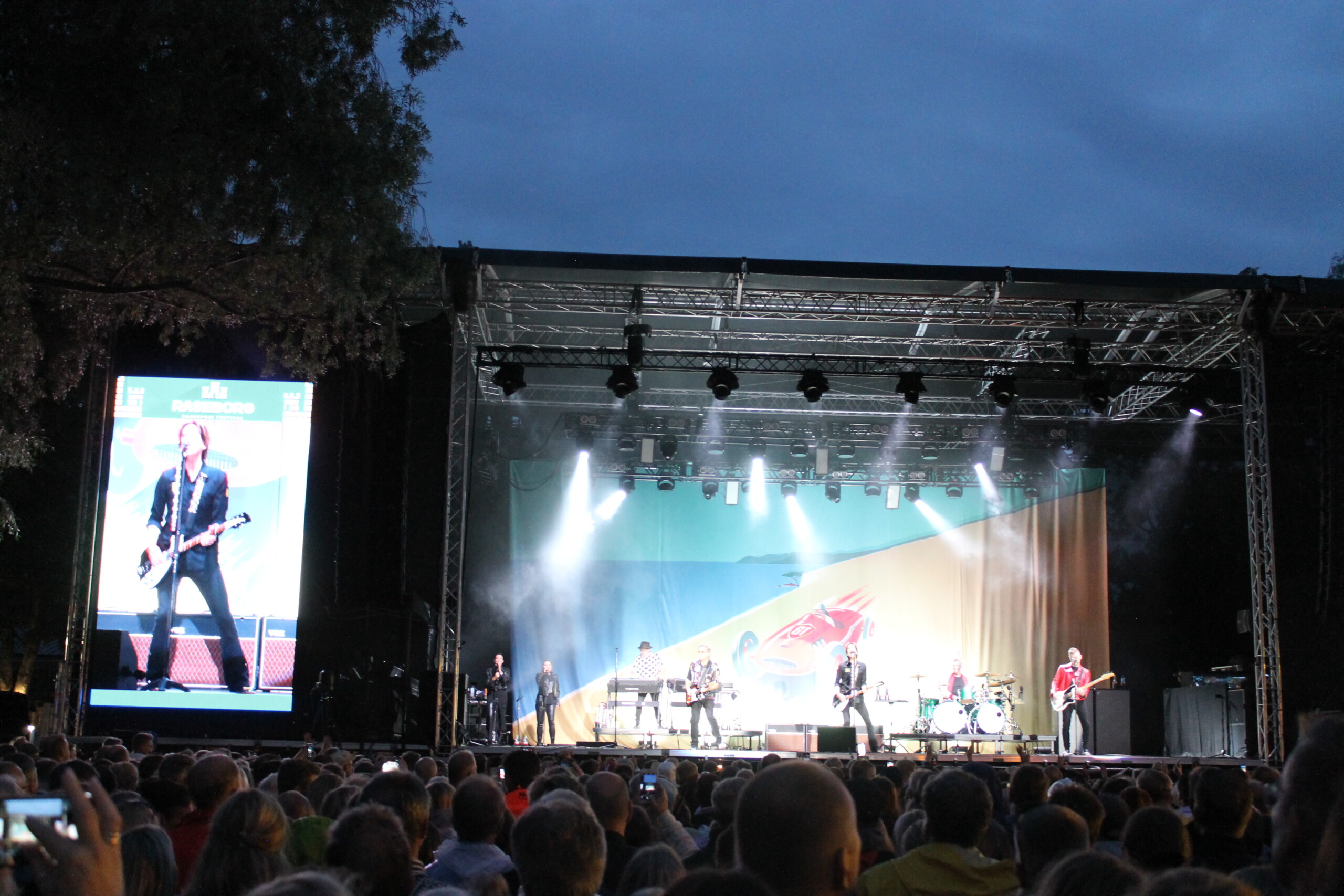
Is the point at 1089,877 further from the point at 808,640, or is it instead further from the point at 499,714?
the point at 808,640

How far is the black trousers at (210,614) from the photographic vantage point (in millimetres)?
14289

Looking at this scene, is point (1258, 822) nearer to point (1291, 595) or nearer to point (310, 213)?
point (310, 213)

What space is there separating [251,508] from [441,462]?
2414 mm

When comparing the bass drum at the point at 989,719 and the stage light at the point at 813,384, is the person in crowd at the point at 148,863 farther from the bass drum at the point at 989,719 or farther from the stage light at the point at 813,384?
the bass drum at the point at 989,719

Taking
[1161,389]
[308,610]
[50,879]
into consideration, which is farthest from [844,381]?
[50,879]

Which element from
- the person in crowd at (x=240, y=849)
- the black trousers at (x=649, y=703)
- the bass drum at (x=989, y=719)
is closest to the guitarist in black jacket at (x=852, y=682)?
the bass drum at (x=989, y=719)

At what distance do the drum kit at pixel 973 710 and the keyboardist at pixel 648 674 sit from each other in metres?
4.12

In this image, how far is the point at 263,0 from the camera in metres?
9.45

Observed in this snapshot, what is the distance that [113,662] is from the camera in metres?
14.4

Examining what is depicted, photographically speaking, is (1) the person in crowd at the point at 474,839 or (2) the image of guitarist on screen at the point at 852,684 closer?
(1) the person in crowd at the point at 474,839

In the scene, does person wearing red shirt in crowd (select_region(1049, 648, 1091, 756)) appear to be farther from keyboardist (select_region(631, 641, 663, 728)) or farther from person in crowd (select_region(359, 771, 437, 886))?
person in crowd (select_region(359, 771, 437, 886))

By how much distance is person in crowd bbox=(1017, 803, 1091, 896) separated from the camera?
130 inches

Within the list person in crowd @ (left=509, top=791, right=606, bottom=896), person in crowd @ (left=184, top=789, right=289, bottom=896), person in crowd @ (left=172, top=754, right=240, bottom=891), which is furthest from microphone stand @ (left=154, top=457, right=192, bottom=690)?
person in crowd @ (left=509, top=791, right=606, bottom=896)

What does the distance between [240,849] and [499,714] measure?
1577 cm
